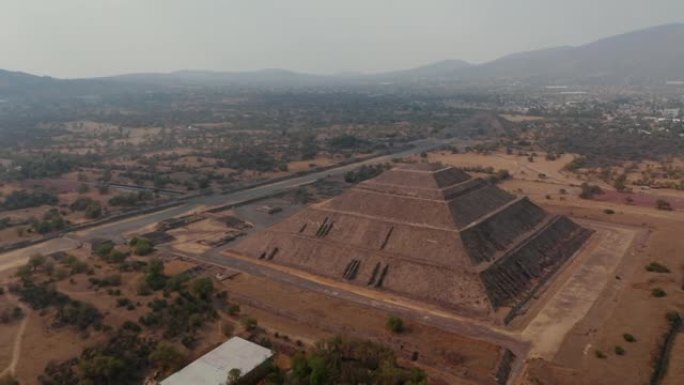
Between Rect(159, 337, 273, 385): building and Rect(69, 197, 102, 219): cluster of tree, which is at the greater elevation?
Rect(159, 337, 273, 385): building

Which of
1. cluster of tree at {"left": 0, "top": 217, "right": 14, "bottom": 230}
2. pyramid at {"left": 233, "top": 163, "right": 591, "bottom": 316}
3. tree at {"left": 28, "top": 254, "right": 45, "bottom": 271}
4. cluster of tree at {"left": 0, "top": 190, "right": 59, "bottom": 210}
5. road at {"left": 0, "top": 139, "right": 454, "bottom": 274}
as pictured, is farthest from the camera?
cluster of tree at {"left": 0, "top": 190, "right": 59, "bottom": 210}

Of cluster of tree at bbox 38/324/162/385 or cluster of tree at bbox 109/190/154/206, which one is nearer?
cluster of tree at bbox 38/324/162/385

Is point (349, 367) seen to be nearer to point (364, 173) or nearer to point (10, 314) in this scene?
point (10, 314)

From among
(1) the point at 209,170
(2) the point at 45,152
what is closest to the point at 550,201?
(1) the point at 209,170

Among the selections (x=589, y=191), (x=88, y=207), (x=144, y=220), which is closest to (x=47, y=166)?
(x=88, y=207)

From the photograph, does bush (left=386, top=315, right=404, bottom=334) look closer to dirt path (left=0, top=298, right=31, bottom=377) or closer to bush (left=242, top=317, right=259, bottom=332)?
bush (left=242, top=317, right=259, bottom=332)

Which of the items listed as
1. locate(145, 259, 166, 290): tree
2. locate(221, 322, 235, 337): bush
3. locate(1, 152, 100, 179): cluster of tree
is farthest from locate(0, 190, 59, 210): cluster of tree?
locate(221, 322, 235, 337): bush

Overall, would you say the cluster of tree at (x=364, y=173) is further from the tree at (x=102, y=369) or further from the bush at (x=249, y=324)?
the tree at (x=102, y=369)
